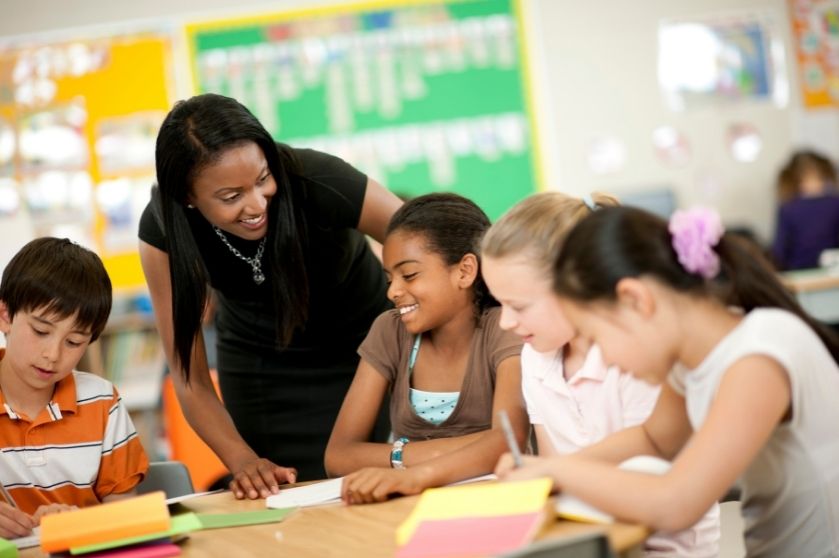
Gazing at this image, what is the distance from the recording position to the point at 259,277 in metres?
2.16

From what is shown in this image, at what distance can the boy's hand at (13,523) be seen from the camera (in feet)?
5.23

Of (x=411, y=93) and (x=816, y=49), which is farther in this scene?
(x=816, y=49)

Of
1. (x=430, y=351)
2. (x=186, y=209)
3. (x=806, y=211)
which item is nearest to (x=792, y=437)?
(x=430, y=351)

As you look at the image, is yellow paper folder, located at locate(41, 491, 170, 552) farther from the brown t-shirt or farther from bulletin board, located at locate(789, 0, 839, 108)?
bulletin board, located at locate(789, 0, 839, 108)

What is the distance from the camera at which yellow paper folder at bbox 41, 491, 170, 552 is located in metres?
1.36

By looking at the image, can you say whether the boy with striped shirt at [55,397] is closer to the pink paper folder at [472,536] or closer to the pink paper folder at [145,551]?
the pink paper folder at [145,551]

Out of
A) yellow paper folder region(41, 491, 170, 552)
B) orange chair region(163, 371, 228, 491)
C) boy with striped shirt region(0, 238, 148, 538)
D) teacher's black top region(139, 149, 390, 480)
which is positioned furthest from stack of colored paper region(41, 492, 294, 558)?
orange chair region(163, 371, 228, 491)

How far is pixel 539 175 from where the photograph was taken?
583 centimetres

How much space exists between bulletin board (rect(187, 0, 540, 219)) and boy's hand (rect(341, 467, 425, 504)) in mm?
4241

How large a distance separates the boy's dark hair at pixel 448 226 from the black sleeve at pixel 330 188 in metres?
0.13

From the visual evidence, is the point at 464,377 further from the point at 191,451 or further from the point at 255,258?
the point at 191,451

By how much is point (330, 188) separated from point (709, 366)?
1020mm

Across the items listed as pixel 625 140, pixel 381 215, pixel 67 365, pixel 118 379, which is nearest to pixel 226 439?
pixel 67 365

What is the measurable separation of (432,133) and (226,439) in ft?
12.9
